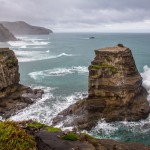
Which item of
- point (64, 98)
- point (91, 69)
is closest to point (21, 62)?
point (64, 98)

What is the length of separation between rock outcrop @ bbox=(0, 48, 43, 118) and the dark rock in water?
7.87m

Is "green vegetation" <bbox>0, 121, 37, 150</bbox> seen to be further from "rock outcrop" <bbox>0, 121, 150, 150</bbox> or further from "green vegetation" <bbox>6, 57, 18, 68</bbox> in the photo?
"green vegetation" <bbox>6, 57, 18, 68</bbox>

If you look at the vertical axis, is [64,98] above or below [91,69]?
below

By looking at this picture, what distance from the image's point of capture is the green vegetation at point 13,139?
15758 mm

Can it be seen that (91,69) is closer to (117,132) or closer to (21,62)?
(117,132)

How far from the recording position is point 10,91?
51719mm

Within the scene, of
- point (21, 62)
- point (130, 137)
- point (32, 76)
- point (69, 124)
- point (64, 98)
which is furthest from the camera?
point (21, 62)

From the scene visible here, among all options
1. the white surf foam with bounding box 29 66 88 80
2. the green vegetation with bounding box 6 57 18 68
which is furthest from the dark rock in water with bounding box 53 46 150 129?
the white surf foam with bounding box 29 66 88 80

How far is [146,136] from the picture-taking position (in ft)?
128

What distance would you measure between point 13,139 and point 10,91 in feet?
120

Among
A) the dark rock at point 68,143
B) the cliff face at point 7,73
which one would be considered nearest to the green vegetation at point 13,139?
the dark rock at point 68,143

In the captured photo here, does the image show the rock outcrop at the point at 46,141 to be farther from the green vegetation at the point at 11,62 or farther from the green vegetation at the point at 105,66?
the green vegetation at the point at 11,62

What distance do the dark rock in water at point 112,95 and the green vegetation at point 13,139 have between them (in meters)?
26.2

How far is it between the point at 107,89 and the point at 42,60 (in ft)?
180
